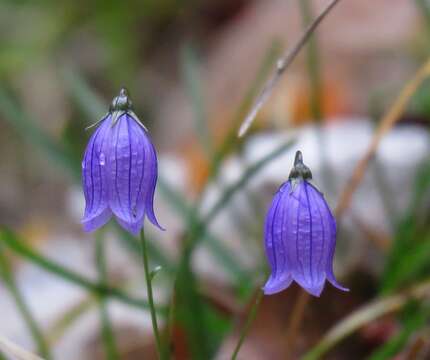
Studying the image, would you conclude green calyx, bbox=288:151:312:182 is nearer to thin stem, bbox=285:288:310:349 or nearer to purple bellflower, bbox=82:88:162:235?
purple bellflower, bbox=82:88:162:235

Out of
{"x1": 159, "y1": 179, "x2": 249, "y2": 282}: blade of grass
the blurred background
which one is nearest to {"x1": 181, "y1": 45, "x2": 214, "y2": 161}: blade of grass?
the blurred background

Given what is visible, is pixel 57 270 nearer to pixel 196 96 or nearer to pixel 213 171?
pixel 213 171

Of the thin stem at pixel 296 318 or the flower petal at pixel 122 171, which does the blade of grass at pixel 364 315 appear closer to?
the thin stem at pixel 296 318

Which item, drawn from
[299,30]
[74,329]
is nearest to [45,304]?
[74,329]

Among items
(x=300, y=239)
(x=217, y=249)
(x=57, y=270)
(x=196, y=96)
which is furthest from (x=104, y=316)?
(x=300, y=239)

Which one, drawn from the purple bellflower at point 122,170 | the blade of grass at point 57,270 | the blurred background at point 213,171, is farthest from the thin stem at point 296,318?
the purple bellflower at point 122,170
